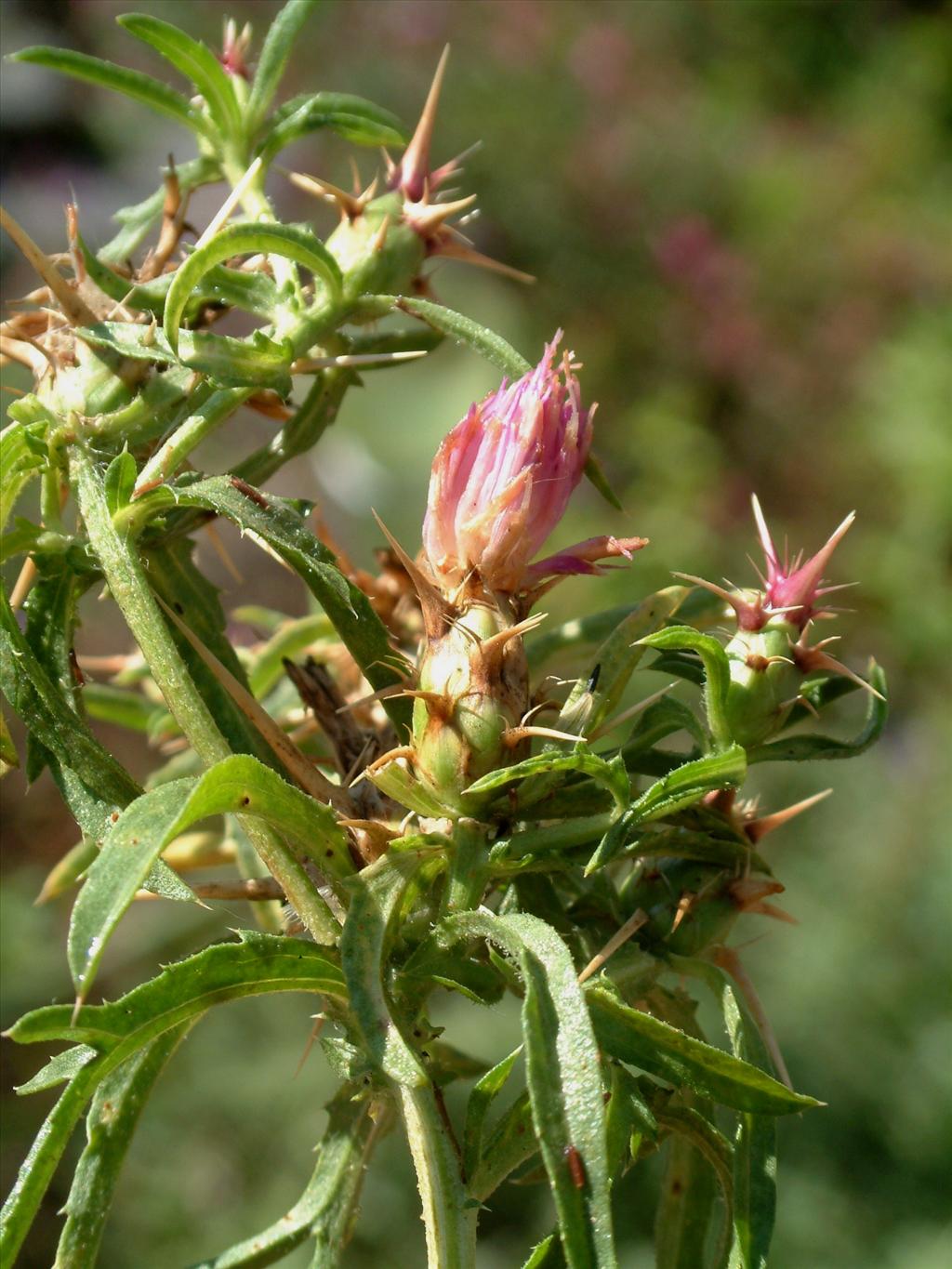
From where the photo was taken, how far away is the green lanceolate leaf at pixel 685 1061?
98 centimetres

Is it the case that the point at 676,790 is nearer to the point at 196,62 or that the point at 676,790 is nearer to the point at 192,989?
the point at 192,989

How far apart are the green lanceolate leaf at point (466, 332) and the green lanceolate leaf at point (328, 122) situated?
263 millimetres

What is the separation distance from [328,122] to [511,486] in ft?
1.96

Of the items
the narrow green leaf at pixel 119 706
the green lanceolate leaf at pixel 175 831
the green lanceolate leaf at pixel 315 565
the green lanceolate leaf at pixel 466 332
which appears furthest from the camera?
the narrow green leaf at pixel 119 706

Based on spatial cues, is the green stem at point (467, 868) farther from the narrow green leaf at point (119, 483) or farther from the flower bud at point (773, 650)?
the narrow green leaf at point (119, 483)

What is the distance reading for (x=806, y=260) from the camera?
31.9 feet

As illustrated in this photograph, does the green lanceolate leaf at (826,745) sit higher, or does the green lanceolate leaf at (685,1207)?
the green lanceolate leaf at (826,745)

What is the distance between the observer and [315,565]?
1.07 m

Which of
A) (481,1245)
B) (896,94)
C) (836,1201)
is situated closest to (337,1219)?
(836,1201)

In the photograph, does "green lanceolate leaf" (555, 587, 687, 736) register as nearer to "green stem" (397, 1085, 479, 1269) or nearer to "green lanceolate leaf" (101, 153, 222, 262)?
"green stem" (397, 1085, 479, 1269)

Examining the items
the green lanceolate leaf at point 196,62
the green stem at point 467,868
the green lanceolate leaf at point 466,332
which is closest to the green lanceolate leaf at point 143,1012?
the green stem at point 467,868

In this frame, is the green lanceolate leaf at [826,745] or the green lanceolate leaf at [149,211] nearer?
the green lanceolate leaf at [826,745]

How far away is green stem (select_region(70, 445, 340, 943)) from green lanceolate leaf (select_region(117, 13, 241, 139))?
51cm

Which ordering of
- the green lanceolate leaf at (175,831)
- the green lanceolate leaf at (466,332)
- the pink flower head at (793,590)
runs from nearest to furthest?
the green lanceolate leaf at (175,831) → the pink flower head at (793,590) → the green lanceolate leaf at (466,332)
